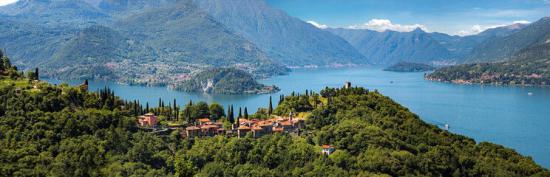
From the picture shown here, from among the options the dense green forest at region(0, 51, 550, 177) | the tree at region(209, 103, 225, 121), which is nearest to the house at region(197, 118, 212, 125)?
the tree at region(209, 103, 225, 121)

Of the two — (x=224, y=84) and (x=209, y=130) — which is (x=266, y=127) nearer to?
(x=209, y=130)

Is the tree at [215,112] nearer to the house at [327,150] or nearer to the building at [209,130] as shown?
the building at [209,130]

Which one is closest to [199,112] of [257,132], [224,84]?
[257,132]

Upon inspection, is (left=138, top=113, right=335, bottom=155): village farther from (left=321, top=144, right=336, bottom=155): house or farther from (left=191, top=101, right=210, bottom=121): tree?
(left=191, top=101, right=210, bottom=121): tree

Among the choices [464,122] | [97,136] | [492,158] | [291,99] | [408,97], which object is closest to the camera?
[97,136]

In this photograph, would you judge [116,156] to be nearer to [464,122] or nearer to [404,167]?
[404,167]

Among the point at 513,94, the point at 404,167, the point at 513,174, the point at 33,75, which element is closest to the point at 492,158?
the point at 513,174
